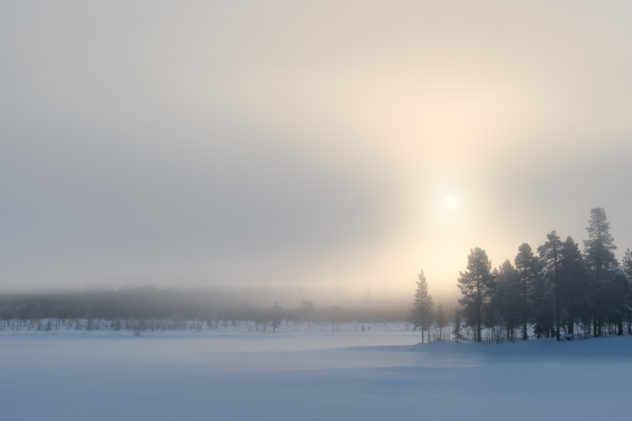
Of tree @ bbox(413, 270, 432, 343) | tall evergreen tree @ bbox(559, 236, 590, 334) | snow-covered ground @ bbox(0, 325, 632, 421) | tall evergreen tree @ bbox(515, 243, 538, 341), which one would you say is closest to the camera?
snow-covered ground @ bbox(0, 325, 632, 421)

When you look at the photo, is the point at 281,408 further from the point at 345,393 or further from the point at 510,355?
the point at 510,355

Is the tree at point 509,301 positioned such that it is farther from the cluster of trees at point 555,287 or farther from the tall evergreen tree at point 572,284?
the tall evergreen tree at point 572,284

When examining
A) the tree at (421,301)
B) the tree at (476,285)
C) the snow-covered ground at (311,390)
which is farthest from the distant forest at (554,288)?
the snow-covered ground at (311,390)

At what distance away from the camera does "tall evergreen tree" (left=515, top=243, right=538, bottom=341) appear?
87500 mm

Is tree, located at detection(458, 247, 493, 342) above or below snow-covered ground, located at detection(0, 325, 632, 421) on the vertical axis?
above

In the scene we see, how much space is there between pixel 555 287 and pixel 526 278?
258 inches

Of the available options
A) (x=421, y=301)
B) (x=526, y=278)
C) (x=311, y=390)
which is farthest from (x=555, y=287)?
(x=311, y=390)

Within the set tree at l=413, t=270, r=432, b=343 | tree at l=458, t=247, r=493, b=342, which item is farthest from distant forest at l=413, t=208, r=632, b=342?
tree at l=413, t=270, r=432, b=343

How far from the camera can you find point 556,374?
4625cm

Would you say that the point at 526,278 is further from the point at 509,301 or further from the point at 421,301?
the point at 421,301

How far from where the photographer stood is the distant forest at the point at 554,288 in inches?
3231

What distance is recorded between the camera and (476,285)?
92625mm

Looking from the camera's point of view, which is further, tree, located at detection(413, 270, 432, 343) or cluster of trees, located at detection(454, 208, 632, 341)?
tree, located at detection(413, 270, 432, 343)

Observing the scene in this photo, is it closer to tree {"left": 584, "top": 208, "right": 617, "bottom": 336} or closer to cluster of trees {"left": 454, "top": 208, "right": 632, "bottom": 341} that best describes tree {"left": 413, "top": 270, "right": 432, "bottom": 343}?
cluster of trees {"left": 454, "top": 208, "right": 632, "bottom": 341}
